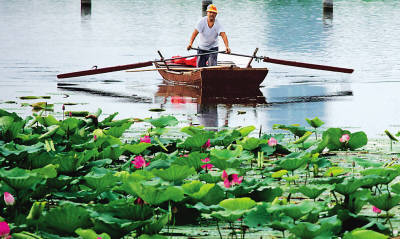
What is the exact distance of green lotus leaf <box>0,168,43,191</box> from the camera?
3.96 meters

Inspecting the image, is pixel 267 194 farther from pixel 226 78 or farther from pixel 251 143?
pixel 226 78

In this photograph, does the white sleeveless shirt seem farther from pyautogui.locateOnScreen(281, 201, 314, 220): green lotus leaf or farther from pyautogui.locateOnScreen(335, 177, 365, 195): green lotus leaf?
pyautogui.locateOnScreen(281, 201, 314, 220): green lotus leaf

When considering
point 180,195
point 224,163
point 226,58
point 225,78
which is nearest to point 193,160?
point 224,163

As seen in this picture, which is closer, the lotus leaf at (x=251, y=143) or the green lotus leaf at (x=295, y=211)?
the green lotus leaf at (x=295, y=211)

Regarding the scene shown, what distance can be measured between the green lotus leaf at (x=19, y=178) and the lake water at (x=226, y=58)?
19.1 feet

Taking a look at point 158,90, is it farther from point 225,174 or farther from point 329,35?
point 329,35

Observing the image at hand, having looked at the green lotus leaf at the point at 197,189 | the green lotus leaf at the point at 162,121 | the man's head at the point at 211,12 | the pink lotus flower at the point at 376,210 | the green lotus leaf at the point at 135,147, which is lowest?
the pink lotus flower at the point at 376,210

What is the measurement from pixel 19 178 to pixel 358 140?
3.23m

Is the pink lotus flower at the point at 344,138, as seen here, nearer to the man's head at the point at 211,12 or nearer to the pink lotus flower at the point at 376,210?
the pink lotus flower at the point at 376,210

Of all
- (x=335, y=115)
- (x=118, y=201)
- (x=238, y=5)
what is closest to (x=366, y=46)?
(x=335, y=115)

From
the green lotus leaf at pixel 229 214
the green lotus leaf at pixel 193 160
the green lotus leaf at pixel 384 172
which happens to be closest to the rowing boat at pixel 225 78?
the green lotus leaf at pixel 193 160

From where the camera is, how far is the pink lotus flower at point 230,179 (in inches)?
169

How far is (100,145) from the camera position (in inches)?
230

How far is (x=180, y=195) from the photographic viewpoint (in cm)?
389
